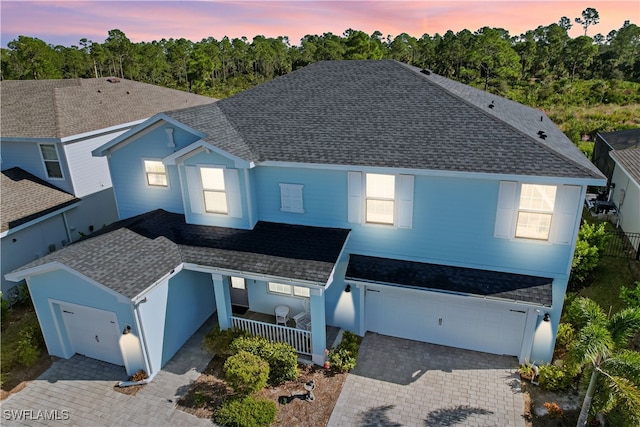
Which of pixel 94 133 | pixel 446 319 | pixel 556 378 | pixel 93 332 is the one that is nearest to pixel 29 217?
pixel 94 133

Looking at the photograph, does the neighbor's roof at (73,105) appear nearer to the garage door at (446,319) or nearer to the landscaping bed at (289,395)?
the landscaping bed at (289,395)

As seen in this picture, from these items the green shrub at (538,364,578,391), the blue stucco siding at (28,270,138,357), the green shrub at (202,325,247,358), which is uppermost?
the blue stucco siding at (28,270,138,357)

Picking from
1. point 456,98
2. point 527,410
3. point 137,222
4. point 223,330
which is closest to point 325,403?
point 223,330

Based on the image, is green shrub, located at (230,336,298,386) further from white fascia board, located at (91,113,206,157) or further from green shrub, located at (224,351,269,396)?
white fascia board, located at (91,113,206,157)

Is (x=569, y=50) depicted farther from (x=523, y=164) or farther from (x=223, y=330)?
(x=223, y=330)

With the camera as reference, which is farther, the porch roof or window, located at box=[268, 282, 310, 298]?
window, located at box=[268, 282, 310, 298]

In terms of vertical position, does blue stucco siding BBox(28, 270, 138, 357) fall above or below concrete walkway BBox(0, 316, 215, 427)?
above

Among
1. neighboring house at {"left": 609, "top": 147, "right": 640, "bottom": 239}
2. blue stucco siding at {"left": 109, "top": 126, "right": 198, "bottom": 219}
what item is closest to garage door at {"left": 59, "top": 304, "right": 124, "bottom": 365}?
blue stucco siding at {"left": 109, "top": 126, "right": 198, "bottom": 219}
